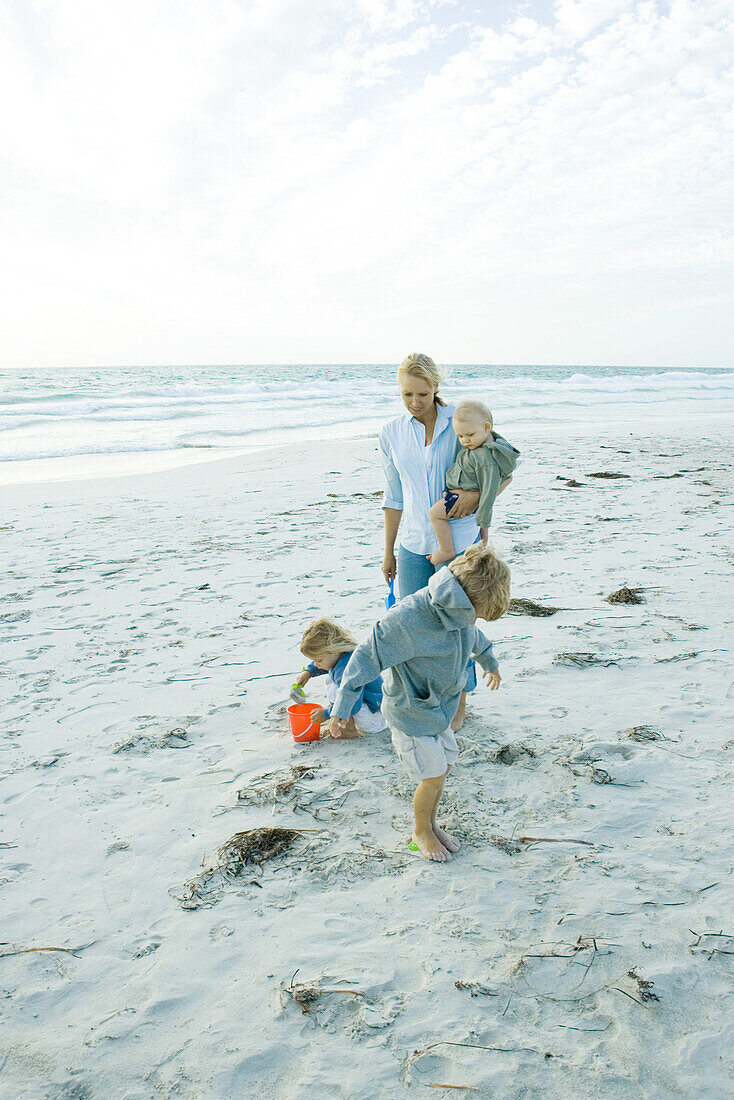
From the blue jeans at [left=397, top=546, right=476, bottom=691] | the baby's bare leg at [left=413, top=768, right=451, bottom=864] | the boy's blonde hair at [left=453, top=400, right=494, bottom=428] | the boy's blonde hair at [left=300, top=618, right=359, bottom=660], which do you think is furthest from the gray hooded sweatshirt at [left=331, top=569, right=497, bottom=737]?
the boy's blonde hair at [left=300, top=618, right=359, bottom=660]

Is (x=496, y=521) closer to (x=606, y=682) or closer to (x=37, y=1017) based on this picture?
(x=606, y=682)

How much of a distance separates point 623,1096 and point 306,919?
1.10 metres

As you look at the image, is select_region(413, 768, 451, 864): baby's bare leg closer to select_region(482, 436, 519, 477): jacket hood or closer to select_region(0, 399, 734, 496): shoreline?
select_region(482, 436, 519, 477): jacket hood

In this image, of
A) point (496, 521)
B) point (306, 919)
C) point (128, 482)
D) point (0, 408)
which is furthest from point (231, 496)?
point (0, 408)

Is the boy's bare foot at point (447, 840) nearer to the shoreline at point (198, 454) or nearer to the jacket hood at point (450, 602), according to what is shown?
the jacket hood at point (450, 602)

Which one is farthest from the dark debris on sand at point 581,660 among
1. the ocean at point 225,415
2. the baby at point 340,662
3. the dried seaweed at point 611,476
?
the dried seaweed at point 611,476

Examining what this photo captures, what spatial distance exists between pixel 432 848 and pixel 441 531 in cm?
135

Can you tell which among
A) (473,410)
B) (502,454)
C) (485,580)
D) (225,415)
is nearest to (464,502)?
(502,454)

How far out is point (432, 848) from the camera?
2711mm

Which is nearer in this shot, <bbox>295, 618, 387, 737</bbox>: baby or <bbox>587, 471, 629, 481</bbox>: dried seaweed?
<bbox>295, 618, 387, 737</bbox>: baby

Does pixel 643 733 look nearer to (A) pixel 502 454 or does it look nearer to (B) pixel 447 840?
(B) pixel 447 840

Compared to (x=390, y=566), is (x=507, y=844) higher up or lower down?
lower down

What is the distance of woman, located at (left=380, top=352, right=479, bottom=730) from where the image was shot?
3.15 metres

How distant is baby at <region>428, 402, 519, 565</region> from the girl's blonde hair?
171 mm
